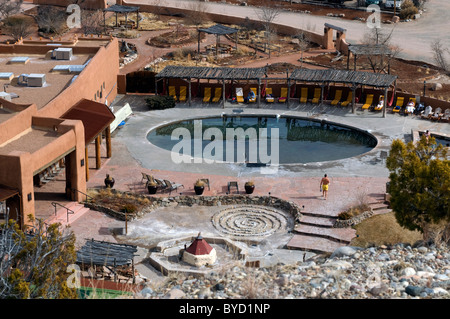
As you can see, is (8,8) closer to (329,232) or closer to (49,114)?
(49,114)

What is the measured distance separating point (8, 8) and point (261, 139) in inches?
1578

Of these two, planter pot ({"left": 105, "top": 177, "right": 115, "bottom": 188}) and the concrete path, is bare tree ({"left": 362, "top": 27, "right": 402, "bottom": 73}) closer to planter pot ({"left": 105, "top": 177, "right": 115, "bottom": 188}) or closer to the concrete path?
the concrete path

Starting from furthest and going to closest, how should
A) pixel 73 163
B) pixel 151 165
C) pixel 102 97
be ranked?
pixel 102 97 < pixel 151 165 < pixel 73 163

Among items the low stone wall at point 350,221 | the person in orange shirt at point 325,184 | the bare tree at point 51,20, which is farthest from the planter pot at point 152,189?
the bare tree at point 51,20

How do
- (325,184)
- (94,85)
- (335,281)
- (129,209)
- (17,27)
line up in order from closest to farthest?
(335,281) → (129,209) → (325,184) → (94,85) → (17,27)

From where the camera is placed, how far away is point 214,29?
213 ft

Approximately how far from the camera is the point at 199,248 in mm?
26906

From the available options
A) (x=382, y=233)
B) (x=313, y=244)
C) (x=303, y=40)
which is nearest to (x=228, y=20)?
(x=303, y=40)

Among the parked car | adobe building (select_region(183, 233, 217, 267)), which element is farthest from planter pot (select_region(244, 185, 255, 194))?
the parked car

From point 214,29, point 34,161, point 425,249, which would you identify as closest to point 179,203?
point 34,161

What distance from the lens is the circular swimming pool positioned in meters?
41.2

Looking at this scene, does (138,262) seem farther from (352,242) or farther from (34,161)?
(352,242)

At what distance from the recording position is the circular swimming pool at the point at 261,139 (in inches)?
1624

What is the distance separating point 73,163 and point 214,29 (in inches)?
1385
